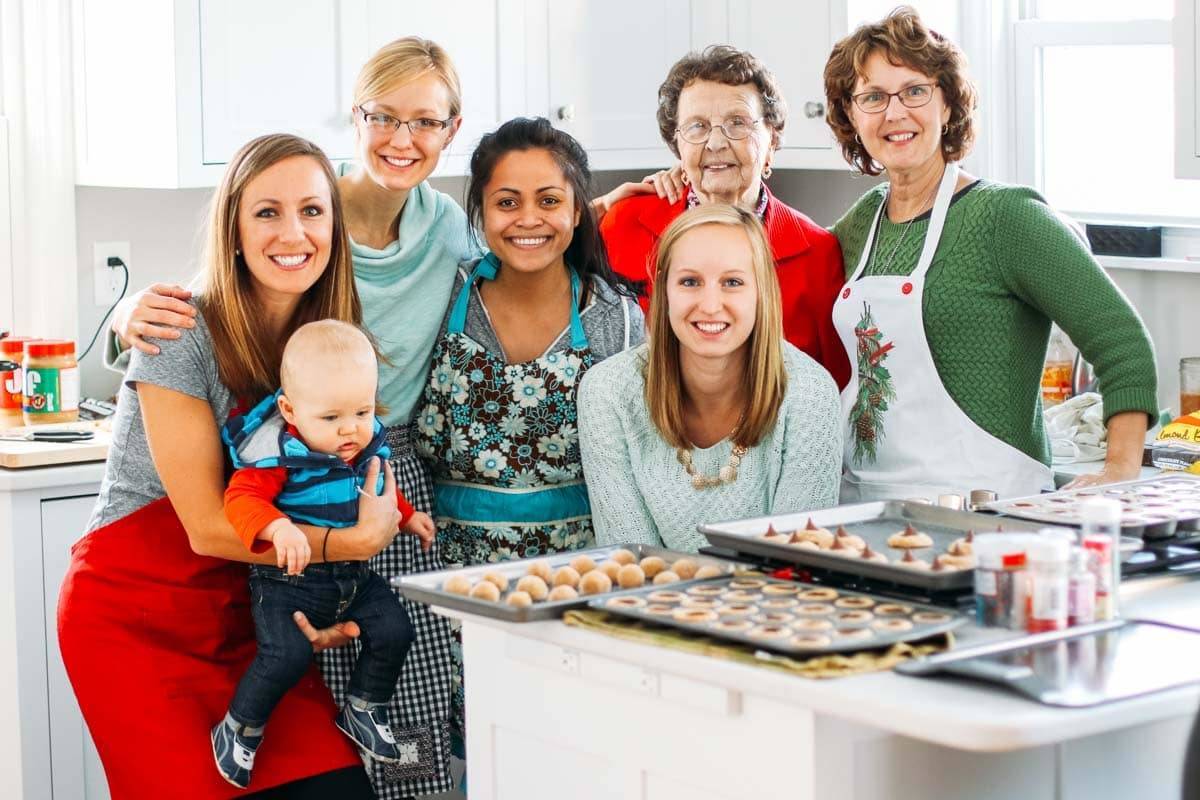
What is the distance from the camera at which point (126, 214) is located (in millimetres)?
3439

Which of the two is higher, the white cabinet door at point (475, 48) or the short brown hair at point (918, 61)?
the white cabinet door at point (475, 48)

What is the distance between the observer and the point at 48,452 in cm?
278

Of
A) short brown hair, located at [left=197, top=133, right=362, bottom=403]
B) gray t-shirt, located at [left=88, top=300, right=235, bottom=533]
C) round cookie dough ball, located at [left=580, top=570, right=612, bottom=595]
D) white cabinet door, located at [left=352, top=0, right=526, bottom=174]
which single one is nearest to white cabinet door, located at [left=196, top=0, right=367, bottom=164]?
white cabinet door, located at [left=352, top=0, right=526, bottom=174]

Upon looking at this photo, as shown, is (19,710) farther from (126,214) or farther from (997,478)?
(997,478)

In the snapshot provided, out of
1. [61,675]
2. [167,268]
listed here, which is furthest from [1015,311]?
[167,268]

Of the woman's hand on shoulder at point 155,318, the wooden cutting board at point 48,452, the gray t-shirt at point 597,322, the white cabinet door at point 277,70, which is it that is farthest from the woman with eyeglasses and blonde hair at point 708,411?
the white cabinet door at point 277,70

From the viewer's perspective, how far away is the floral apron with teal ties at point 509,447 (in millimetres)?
2398

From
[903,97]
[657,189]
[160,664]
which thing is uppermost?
[903,97]

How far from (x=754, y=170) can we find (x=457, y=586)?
3.81ft

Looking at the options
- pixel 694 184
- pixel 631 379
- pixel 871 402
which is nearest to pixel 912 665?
pixel 631 379

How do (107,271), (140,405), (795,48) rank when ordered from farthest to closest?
(795,48), (107,271), (140,405)

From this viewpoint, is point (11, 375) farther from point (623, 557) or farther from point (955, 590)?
point (955, 590)

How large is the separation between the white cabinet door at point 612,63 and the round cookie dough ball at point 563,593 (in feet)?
6.87

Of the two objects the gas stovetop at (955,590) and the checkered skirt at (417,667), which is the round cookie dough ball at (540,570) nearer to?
the gas stovetop at (955,590)
